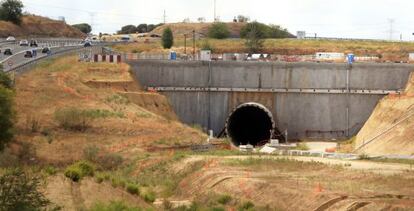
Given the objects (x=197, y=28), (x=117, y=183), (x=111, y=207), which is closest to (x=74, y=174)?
(x=117, y=183)

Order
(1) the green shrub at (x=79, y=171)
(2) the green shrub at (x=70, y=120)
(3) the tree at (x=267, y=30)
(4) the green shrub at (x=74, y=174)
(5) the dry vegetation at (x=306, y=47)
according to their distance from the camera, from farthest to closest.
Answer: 1. (3) the tree at (x=267, y=30)
2. (5) the dry vegetation at (x=306, y=47)
3. (2) the green shrub at (x=70, y=120)
4. (1) the green shrub at (x=79, y=171)
5. (4) the green shrub at (x=74, y=174)

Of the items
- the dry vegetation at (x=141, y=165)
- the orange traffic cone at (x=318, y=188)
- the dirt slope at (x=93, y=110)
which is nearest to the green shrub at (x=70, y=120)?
the dry vegetation at (x=141, y=165)

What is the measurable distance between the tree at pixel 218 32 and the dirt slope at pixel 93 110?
7361 centimetres

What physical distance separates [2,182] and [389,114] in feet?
148

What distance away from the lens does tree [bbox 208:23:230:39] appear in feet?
494

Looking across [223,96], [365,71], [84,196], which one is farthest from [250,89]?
[84,196]

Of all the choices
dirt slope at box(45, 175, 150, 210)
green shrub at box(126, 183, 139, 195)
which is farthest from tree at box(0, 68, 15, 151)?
green shrub at box(126, 183, 139, 195)

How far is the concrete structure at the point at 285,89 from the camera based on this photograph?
76875mm

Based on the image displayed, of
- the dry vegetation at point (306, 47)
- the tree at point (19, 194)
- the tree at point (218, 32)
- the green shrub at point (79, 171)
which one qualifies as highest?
the tree at point (218, 32)

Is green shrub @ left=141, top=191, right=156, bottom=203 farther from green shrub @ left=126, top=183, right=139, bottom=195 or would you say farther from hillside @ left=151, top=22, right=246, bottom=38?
hillside @ left=151, top=22, right=246, bottom=38

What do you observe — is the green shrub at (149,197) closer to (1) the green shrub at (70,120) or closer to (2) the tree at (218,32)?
(1) the green shrub at (70,120)

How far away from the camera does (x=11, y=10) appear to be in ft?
452

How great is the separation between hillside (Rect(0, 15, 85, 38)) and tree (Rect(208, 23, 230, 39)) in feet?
78.3

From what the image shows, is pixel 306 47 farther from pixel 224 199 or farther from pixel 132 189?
pixel 132 189
